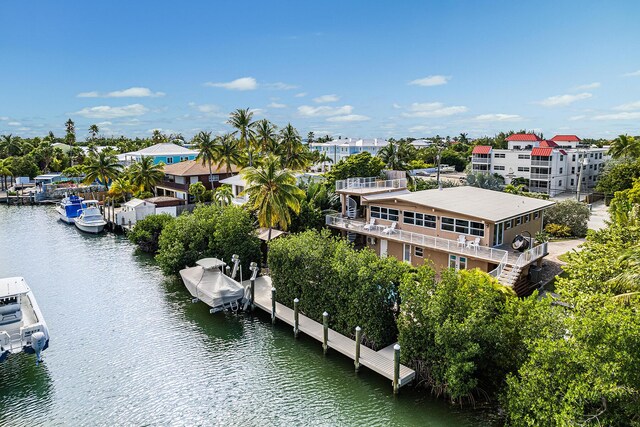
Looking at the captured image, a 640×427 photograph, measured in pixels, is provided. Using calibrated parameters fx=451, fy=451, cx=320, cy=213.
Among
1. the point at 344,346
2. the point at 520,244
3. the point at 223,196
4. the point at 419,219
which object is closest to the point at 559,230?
the point at 520,244

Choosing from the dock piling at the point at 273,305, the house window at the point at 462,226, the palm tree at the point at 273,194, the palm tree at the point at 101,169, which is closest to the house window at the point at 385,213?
the house window at the point at 462,226

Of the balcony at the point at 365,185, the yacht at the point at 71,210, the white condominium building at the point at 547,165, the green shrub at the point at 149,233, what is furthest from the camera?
the white condominium building at the point at 547,165

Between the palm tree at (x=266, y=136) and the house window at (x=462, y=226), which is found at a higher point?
the palm tree at (x=266, y=136)

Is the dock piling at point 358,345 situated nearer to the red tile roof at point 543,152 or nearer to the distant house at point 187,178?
the distant house at point 187,178

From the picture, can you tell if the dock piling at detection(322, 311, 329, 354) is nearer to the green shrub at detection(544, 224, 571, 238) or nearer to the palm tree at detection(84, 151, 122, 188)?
the green shrub at detection(544, 224, 571, 238)

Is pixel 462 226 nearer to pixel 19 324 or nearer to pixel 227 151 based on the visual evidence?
pixel 19 324

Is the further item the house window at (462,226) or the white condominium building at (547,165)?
the white condominium building at (547,165)

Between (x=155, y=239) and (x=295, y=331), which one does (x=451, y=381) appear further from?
(x=155, y=239)
